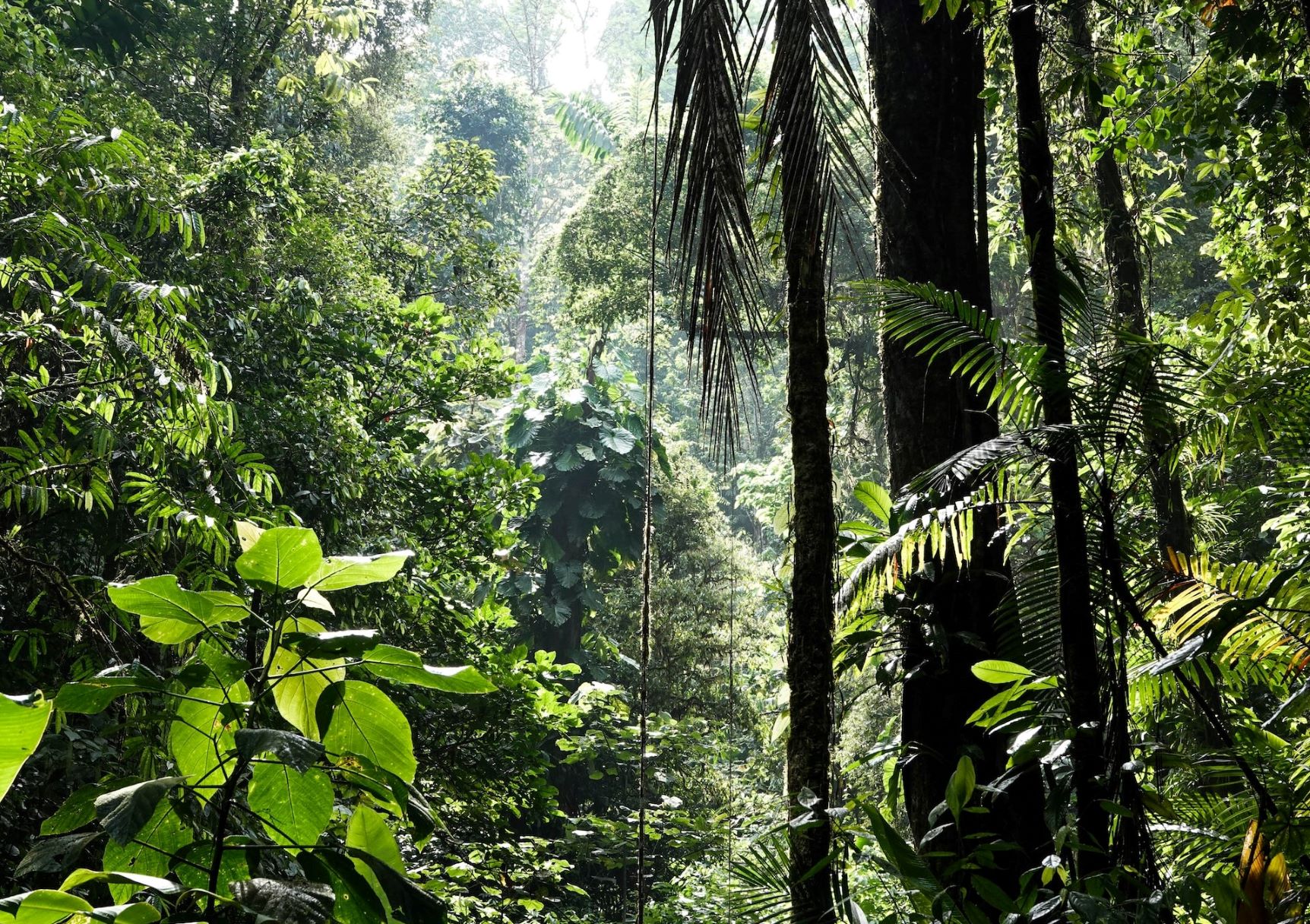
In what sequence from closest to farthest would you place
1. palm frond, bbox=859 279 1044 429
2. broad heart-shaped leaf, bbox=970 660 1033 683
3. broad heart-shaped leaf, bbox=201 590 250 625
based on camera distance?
broad heart-shaped leaf, bbox=201 590 250 625, broad heart-shaped leaf, bbox=970 660 1033 683, palm frond, bbox=859 279 1044 429

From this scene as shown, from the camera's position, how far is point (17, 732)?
0.69m

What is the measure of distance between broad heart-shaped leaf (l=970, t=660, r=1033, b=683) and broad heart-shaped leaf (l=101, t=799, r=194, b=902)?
139cm

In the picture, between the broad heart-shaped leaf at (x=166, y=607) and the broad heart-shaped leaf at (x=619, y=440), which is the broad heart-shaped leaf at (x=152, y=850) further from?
the broad heart-shaped leaf at (x=619, y=440)

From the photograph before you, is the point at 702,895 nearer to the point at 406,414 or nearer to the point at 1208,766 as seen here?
the point at 406,414

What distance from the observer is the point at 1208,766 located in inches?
81.7

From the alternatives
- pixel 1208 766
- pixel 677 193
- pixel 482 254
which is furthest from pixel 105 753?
pixel 482 254

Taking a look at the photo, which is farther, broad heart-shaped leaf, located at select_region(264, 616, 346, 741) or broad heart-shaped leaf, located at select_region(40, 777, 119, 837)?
broad heart-shaped leaf, located at select_region(264, 616, 346, 741)

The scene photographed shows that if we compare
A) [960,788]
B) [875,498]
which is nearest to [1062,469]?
[960,788]

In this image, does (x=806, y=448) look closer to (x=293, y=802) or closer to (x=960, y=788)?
(x=960, y=788)

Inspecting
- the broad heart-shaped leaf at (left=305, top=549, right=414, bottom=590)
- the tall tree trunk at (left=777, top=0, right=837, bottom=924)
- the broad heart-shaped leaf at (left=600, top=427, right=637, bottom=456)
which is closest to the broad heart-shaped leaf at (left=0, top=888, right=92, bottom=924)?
the broad heart-shaped leaf at (left=305, top=549, right=414, bottom=590)

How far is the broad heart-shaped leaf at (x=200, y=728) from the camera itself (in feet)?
2.99

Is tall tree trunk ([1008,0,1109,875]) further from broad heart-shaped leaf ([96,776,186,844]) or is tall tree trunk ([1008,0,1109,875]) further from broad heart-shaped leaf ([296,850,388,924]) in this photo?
broad heart-shaped leaf ([96,776,186,844])

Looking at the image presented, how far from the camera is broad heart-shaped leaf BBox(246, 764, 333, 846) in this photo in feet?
2.94

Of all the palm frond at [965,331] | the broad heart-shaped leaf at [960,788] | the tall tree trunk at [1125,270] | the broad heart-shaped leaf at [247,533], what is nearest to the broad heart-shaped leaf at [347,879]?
the broad heart-shaped leaf at [247,533]
